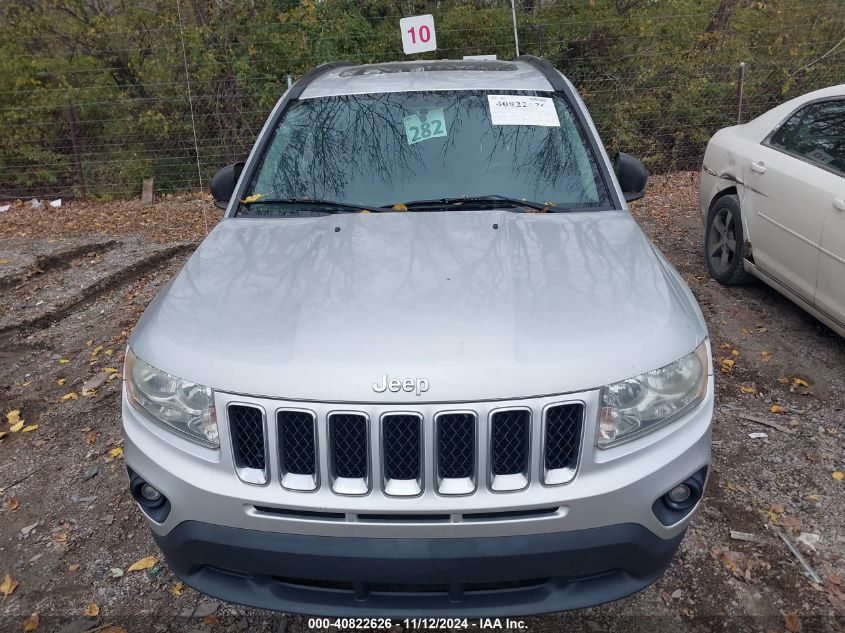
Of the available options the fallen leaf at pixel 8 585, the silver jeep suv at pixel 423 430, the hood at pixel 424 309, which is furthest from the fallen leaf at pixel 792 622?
the fallen leaf at pixel 8 585

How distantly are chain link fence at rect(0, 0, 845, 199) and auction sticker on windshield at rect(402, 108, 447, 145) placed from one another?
706 centimetres

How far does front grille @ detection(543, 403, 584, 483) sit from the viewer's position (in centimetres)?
192

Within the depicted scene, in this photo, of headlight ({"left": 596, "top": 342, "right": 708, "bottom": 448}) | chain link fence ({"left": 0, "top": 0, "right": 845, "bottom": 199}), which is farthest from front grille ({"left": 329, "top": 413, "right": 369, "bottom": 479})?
chain link fence ({"left": 0, "top": 0, "right": 845, "bottom": 199})

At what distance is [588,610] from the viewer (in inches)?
100

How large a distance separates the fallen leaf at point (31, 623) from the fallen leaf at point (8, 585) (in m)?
0.21

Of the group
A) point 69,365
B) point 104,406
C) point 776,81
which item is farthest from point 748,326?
point 776,81

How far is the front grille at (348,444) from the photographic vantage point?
6.24 ft

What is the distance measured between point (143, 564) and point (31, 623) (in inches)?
17.2

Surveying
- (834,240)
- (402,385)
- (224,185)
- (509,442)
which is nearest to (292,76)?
(224,185)

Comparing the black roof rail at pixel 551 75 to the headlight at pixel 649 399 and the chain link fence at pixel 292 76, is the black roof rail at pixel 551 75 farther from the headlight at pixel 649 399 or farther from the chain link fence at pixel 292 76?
the chain link fence at pixel 292 76

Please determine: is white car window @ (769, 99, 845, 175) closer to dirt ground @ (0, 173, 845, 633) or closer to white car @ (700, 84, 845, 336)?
white car @ (700, 84, 845, 336)

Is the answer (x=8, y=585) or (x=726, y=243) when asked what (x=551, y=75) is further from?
(x=8, y=585)

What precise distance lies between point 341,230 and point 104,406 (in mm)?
2288

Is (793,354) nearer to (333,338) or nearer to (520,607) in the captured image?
(520,607)
